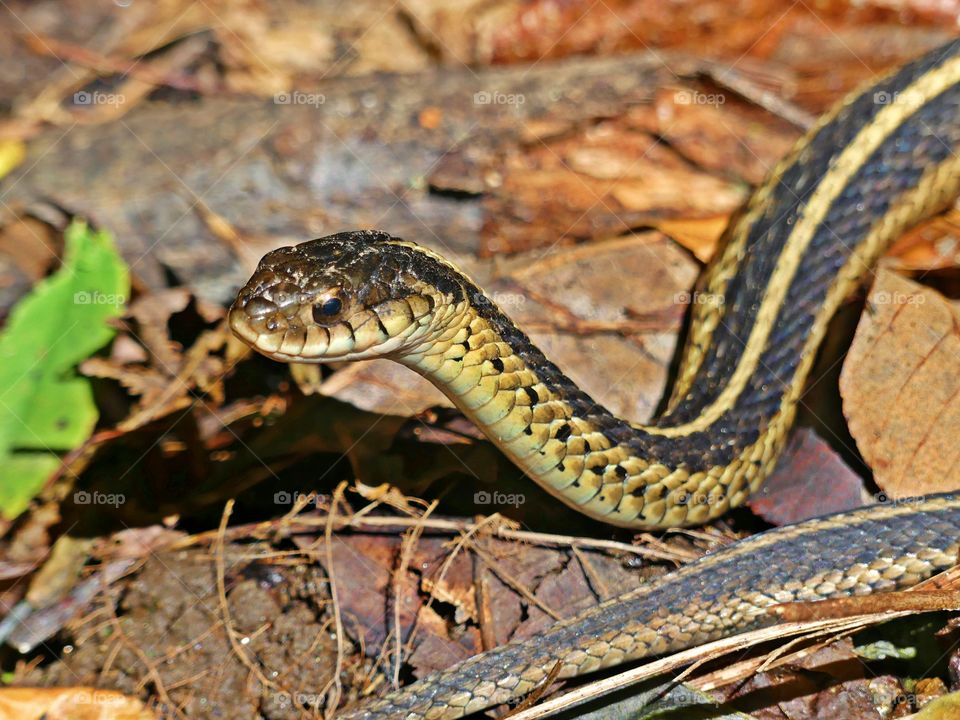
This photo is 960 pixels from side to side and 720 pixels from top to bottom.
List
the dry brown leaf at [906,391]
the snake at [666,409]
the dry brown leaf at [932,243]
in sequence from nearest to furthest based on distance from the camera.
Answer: the snake at [666,409] → the dry brown leaf at [906,391] → the dry brown leaf at [932,243]

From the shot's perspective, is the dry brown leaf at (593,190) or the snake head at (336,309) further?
the dry brown leaf at (593,190)

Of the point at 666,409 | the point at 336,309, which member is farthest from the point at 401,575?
the point at 666,409

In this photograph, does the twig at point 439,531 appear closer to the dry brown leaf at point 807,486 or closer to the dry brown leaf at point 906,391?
the dry brown leaf at point 807,486

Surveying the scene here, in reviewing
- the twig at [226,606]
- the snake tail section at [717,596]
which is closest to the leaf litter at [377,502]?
the twig at [226,606]

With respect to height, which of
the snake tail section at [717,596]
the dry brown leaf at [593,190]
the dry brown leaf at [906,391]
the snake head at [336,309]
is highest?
the dry brown leaf at [593,190]

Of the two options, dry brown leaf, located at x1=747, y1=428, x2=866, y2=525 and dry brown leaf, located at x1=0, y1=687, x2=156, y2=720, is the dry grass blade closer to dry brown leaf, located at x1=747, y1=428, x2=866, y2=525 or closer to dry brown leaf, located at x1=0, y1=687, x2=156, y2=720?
dry brown leaf, located at x1=747, y1=428, x2=866, y2=525

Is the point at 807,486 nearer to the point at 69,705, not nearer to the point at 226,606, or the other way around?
the point at 226,606

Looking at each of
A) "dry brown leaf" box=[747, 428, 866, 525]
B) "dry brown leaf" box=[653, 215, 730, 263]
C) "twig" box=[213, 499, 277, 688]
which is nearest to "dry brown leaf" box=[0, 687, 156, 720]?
"twig" box=[213, 499, 277, 688]
